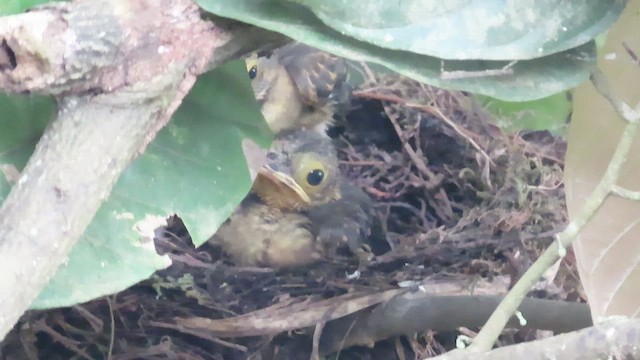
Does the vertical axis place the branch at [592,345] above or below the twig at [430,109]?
above

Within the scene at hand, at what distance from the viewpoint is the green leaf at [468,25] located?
497 millimetres

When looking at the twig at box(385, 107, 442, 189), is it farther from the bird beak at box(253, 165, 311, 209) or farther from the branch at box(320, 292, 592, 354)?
the branch at box(320, 292, 592, 354)

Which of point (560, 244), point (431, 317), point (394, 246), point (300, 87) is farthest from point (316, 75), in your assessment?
point (560, 244)

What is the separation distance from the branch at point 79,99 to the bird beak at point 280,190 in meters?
0.88

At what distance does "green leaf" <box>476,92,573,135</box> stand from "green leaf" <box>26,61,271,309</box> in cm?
77

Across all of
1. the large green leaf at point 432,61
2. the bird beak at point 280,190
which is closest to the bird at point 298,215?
the bird beak at point 280,190

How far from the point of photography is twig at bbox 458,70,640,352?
51cm

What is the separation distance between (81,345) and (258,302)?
267 mm

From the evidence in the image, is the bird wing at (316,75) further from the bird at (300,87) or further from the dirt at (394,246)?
the dirt at (394,246)

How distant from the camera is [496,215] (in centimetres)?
138

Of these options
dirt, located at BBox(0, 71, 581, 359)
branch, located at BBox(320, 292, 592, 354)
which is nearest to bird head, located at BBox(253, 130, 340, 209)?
dirt, located at BBox(0, 71, 581, 359)

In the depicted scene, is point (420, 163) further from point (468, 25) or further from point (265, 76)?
point (468, 25)

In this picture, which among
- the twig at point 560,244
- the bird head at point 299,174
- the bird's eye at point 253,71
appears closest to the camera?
the twig at point 560,244

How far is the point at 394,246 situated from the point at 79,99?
0.95 metres
